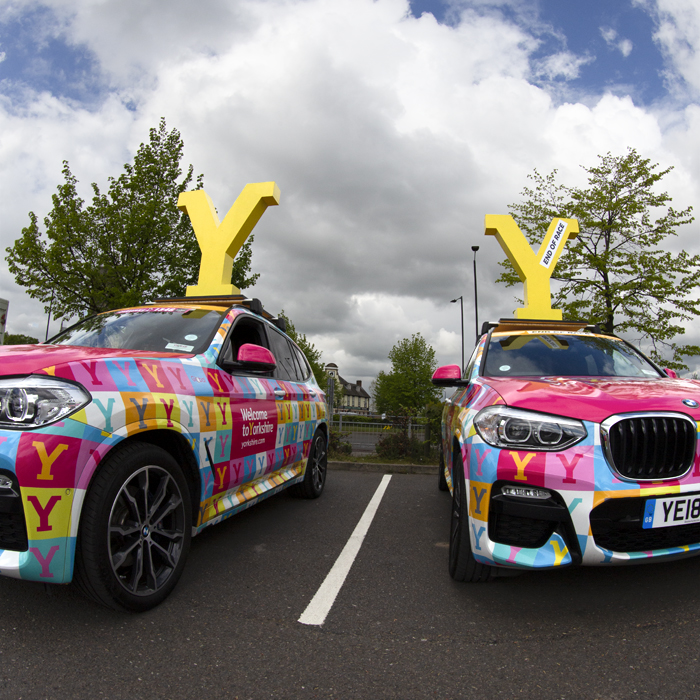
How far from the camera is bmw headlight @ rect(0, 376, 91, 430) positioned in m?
2.03

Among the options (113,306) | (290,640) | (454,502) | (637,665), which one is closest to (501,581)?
(454,502)

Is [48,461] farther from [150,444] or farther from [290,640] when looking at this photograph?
[290,640]

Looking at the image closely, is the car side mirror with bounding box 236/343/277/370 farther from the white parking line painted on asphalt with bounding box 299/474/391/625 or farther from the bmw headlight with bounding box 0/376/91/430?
the white parking line painted on asphalt with bounding box 299/474/391/625

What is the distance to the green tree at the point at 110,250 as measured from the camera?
42.3ft

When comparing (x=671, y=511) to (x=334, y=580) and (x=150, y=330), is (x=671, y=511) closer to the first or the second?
(x=334, y=580)

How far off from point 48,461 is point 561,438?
2252mm

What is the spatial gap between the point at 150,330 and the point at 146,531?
148 cm

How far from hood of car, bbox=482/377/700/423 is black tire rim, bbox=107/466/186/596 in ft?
5.95

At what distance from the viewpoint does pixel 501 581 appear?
10.1 ft

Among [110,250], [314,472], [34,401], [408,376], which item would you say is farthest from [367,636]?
[408,376]

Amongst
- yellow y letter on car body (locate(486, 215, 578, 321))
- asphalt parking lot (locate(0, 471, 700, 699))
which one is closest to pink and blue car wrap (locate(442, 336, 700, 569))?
asphalt parking lot (locate(0, 471, 700, 699))

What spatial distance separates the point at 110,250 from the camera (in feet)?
43.3

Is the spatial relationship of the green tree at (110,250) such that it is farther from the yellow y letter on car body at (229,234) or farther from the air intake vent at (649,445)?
the air intake vent at (649,445)

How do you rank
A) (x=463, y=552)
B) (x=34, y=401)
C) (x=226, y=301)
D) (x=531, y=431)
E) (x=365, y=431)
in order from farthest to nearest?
(x=365, y=431) → (x=226, y=301) → (x=463, y=552) → (x=531, y=431) → (x=34, y=401)
